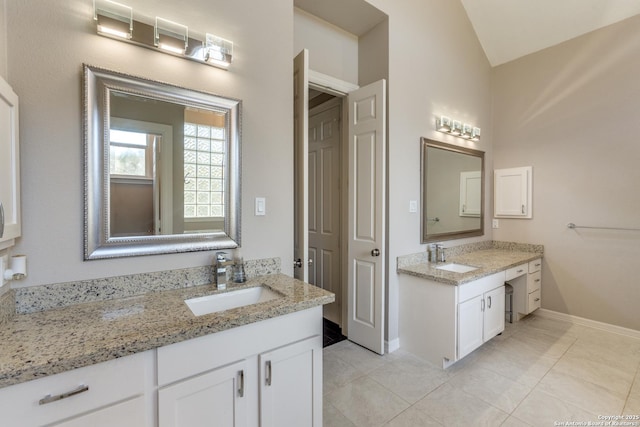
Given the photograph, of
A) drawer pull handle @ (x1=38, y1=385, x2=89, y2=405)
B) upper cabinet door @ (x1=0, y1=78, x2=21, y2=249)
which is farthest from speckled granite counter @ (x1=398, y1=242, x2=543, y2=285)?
upper cabinet door @ (x1=0, y1=78, x2=21, y2=249)

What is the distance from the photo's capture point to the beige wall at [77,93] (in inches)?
48.3

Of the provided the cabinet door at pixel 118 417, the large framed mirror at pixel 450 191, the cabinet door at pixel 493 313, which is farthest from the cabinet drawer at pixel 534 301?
the cabinet door at pixel 118 417

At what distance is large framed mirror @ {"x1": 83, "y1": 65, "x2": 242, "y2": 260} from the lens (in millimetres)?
1354

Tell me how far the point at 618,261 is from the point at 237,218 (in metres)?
3.74

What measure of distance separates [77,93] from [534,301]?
4355mm

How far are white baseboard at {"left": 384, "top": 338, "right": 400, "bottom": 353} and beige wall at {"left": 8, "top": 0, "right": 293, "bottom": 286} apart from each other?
60.3 inches

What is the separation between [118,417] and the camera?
99cm

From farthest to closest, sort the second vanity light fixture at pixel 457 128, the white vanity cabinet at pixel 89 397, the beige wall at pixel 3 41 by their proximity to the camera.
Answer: the second vanity light fixture at pixel 457 128
the beige wall at pixel 3 41
the white vanity cabinet at pixel 89 397

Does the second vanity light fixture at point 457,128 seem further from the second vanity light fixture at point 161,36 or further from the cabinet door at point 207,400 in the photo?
the cabinet door at point 207,400

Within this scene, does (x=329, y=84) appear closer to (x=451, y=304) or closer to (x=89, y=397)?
(x=451, y=304)

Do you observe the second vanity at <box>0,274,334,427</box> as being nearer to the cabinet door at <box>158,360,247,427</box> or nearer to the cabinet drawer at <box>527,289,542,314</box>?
the cabinet door at <box>158,360,247,427</box>

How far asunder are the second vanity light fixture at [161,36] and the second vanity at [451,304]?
2166 mm

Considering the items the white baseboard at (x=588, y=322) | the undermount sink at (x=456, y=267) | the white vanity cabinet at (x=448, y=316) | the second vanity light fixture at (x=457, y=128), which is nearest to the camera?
the white vanity cabinet at (x=448, y=316)

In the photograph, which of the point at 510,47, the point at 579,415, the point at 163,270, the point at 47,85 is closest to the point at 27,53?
the point at 47,85
